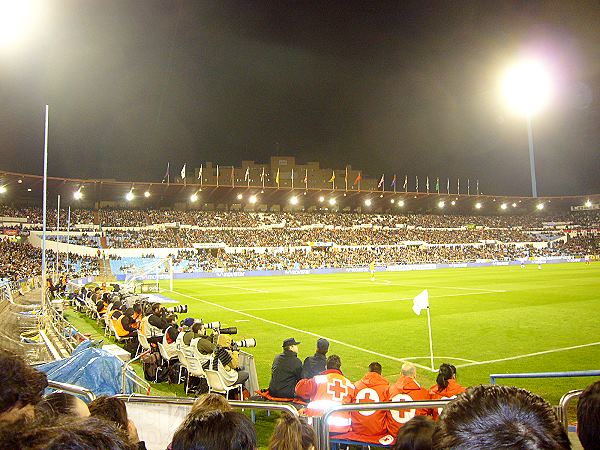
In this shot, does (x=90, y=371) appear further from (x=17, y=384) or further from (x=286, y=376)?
(x=17, y=384)

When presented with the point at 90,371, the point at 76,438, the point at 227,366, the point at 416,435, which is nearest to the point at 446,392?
the point at 416,435

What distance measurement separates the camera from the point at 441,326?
17.5 metres

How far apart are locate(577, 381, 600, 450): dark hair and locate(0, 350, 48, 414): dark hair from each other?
2221mm

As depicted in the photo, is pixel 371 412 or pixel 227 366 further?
pixel 227 366

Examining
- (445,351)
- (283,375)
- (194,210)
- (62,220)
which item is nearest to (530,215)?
(194,210)

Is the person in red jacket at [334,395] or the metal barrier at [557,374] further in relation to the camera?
the person in red jacket at [334,395]

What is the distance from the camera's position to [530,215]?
308ft

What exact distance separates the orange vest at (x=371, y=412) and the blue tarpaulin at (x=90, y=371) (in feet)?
11.5

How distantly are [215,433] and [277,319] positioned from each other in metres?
18.5

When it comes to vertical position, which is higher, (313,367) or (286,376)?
(313,367)

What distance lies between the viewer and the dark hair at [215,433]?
1869mm

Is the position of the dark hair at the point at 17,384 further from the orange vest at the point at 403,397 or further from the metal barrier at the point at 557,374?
the metal barrier at the point at 557,374

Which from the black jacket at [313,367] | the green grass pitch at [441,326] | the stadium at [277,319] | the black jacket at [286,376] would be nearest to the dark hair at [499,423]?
the stadium at [277,319]

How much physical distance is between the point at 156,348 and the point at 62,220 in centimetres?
5039
